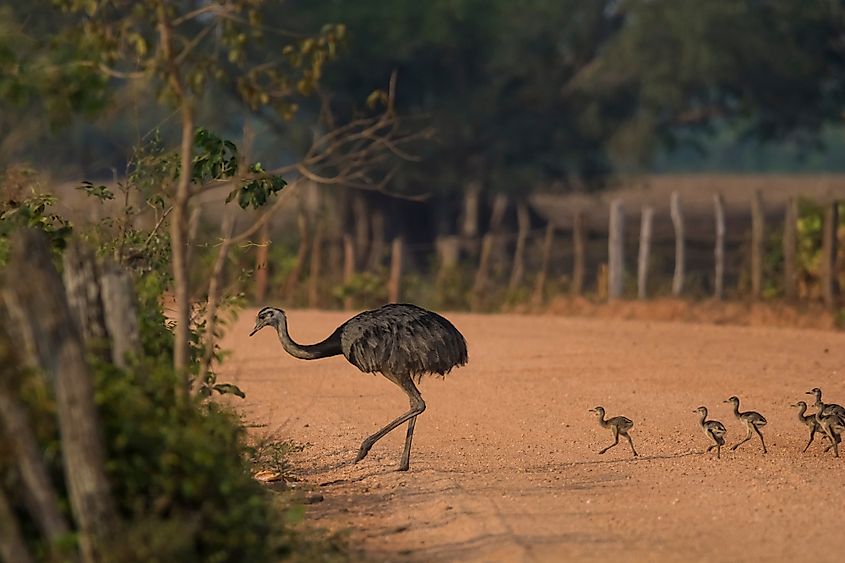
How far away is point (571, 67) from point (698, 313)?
21891 mm

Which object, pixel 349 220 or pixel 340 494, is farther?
pixel 349 220

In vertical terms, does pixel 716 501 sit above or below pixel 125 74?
below

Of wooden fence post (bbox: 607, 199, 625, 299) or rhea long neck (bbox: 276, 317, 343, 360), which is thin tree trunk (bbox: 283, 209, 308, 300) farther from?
rhea long neck (bbox: 276, 317, 343, 360)

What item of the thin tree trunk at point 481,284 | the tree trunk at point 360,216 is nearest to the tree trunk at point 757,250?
the thin tree trunk at point 481,284

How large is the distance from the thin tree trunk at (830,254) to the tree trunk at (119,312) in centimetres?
1550

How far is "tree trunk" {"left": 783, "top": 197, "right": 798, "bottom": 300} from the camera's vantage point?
22.5m

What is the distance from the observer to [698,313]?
21969mm

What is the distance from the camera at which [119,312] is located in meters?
7.73

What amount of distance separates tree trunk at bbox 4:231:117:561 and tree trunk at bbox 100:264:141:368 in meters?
0.80

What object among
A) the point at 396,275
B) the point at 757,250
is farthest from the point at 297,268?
the point at 757,250

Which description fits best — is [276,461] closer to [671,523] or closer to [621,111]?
[671,523]

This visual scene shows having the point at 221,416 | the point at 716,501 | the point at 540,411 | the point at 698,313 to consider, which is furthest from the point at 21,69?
the point at 698,313

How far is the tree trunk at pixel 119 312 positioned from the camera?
7.70 metres

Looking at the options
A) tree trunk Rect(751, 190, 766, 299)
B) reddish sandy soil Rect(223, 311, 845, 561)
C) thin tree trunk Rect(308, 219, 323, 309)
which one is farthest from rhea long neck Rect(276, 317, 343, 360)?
thin tree trunk Rect(308, 219, 323, 309)
